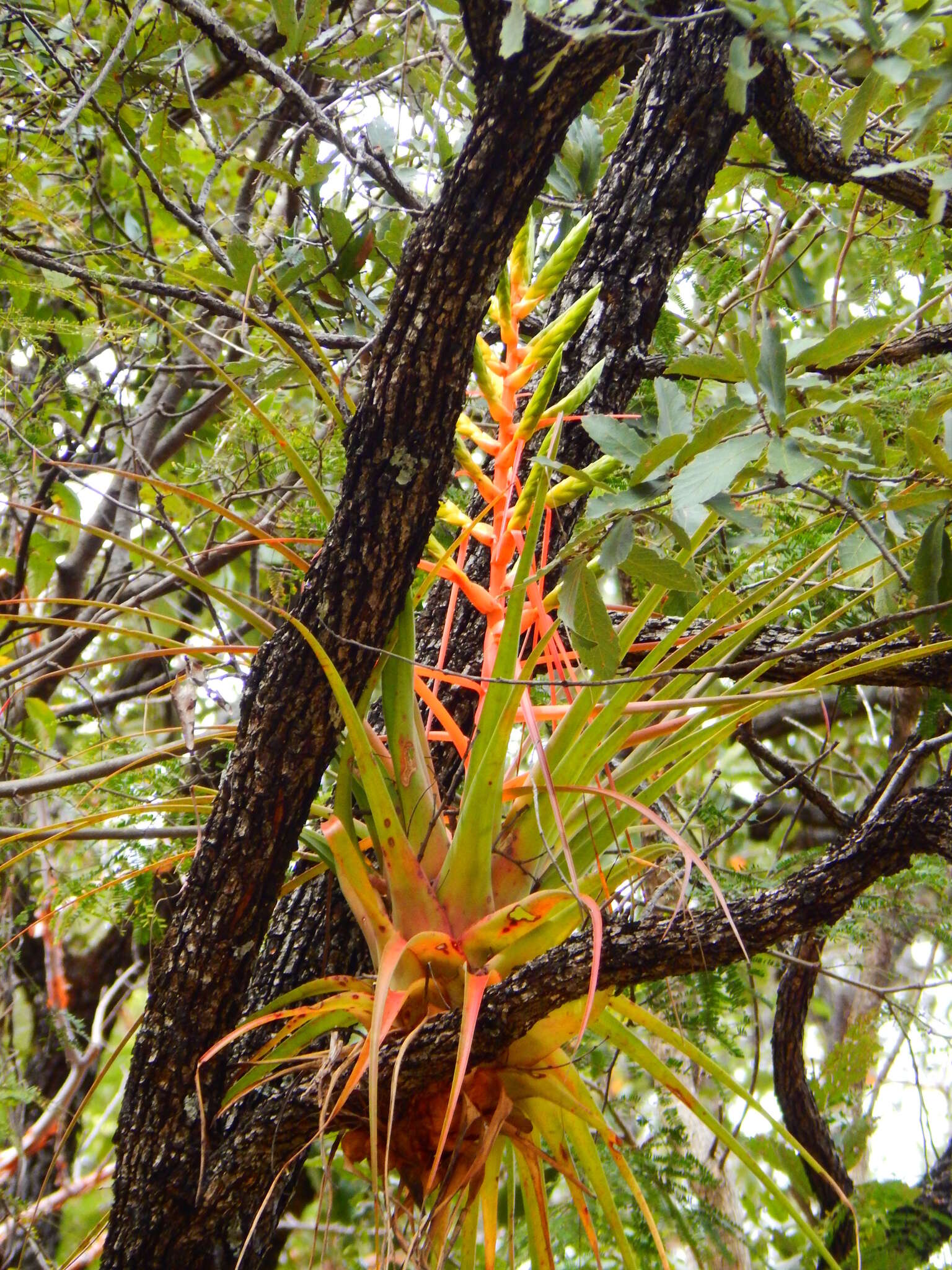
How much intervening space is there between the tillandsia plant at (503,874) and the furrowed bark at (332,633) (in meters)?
0.06

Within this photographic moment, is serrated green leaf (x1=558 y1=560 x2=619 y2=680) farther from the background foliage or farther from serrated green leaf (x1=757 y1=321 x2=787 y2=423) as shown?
serrated green leaf (x1=757 y1=321 x2=787 y2=423)

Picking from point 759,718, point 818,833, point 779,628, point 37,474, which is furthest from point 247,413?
point 818,833

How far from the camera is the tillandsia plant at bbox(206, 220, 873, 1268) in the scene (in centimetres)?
115

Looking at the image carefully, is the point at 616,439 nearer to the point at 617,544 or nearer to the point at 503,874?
the point at 617,544

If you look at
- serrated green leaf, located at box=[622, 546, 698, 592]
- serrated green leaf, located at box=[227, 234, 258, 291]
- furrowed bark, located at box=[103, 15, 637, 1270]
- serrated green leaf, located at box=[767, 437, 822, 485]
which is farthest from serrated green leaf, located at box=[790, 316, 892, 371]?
serrated green leaf, located at box=[227, 234, 258, 291]

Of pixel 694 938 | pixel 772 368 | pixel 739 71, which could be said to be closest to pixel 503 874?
pixel 694 938

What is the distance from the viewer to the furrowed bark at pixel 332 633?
1110 mm

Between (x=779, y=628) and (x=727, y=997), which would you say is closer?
(x=779, y=628)

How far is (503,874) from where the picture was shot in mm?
1256

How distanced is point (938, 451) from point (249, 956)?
35.6 inches

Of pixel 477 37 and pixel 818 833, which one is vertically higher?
pixel 477 37

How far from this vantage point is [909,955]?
3973 millimetres

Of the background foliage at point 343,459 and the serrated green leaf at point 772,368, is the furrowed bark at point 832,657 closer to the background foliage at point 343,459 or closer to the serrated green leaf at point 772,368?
the background foliage at point 343,459

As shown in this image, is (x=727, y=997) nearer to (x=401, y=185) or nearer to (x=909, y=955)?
(x=401, y=185)
